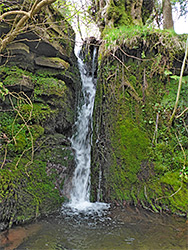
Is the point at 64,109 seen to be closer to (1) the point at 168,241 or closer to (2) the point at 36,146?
(2) the point at 36,146

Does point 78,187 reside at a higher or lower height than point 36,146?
lower

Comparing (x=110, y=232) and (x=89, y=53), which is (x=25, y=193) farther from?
(x=89, y=53)

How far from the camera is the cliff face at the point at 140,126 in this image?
159 inches

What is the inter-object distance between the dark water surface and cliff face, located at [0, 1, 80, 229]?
56 cm

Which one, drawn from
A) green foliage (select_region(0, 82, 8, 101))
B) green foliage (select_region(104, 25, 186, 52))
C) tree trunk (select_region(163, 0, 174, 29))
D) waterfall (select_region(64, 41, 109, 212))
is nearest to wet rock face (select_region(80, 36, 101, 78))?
waterfall (select_region(64, 41, 109, 212))

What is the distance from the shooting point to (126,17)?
691cm

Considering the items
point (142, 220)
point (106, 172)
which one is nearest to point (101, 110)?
point (106, 172)

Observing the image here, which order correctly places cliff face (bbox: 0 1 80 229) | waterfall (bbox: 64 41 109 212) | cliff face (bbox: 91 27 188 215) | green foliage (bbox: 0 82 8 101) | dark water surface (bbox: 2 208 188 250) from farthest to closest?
1. waterfall (bbox: 64 41 109 212)
2. cliff face (bbox: 91 27 188 215)
3. cliff face (bbox: 0 1 80 229)
4. green foliage (bbox: 0 82 8 101)
5. dark water surface (bbox: 2 208 188 250)

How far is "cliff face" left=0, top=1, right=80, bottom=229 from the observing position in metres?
3.43

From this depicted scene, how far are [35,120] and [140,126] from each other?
2633 millimetres

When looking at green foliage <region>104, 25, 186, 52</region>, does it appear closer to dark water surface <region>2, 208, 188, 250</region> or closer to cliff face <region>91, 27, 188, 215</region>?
cliff face <region>91, 27, 188, 215</region>

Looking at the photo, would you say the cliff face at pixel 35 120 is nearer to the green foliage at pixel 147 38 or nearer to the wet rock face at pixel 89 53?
the wet rock face at pixel 89 53

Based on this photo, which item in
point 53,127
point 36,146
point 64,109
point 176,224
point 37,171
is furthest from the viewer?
point 64,109

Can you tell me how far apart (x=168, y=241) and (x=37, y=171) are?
2757 mm
